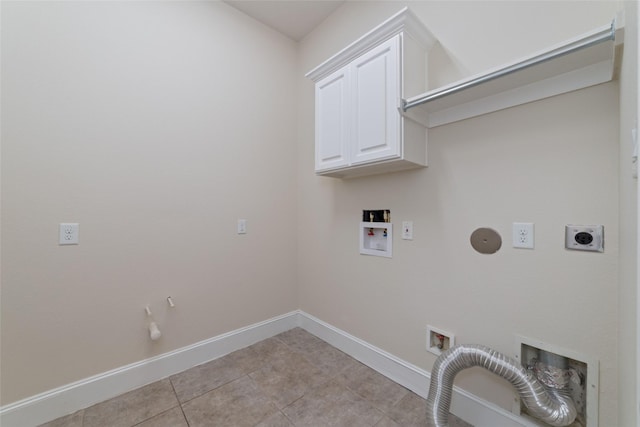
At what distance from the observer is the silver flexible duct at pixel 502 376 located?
1102mm

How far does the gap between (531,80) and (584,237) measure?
75cm

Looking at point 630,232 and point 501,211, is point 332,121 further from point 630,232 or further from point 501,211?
point 630,232

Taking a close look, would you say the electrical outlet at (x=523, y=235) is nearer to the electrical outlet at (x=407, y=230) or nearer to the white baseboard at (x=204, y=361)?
the electrical outlet at (x=407, y=230)

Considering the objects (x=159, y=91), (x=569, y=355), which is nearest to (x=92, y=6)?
(x=159, y=91)

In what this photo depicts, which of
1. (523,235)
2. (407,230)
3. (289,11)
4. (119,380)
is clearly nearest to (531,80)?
(523,235)

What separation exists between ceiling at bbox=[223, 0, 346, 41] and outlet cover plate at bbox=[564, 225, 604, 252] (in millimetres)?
2327

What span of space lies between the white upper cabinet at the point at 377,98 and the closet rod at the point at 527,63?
140 millimetres

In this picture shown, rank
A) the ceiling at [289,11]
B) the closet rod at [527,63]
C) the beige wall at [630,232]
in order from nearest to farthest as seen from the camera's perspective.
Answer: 1. the beige wall at [630,232]
2. the closet rod at [527,63]
3. the ceiling at [289,11]

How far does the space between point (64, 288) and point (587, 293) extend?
2.69 meters

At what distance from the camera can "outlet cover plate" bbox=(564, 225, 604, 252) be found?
1.07 m

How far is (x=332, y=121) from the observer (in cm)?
187

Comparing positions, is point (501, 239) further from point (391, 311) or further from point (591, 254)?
point (391, 311)

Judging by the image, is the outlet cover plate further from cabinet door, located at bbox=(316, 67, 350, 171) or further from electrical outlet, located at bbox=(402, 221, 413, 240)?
cabinet door, located at bbox=(316, 67, 350, 171)

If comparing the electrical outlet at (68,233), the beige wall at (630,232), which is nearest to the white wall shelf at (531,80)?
the beige wall at (630,232)
